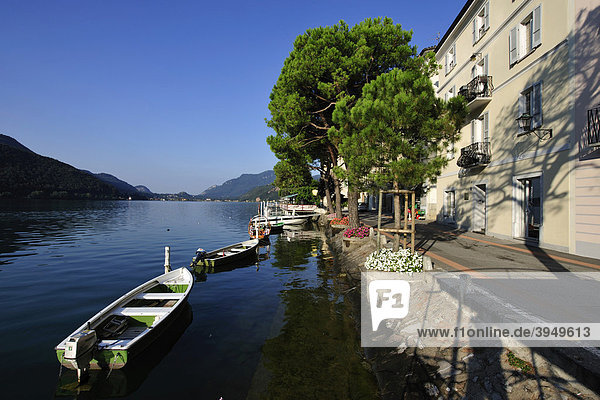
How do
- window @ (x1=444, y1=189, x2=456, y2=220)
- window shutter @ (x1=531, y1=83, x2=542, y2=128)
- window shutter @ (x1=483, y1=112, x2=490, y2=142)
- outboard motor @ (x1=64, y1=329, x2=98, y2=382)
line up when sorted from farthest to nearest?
window @ (x1=444, y1=189, x2=456, y2=220)
window shutter @ (x1=483, y1=112, x2=490, y2=142)
window shutter @ (x1=531, y1=83, x2=542, y2=128)
outboard motor @ (x1=64, y1=329, x2=98, y2=382)

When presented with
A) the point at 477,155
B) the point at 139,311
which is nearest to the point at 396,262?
the point at 139,311

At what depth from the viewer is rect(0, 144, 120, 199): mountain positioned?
374 ft

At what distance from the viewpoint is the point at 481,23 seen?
58.1 ft

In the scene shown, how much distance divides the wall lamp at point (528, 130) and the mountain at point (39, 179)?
15652 cm

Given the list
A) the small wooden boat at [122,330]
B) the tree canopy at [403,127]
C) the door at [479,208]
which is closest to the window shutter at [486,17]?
the door at [479,208]

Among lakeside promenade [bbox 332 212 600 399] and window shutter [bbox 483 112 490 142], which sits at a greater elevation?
window shutter [bbox 483 112 490 142]

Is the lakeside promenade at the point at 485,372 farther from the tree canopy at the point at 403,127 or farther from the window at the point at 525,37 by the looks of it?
the window at the point at 525,37

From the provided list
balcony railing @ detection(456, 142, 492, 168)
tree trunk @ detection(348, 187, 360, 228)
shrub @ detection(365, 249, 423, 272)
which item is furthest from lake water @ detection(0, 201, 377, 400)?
balcony railing @ detection(456, 142, 492, 168)

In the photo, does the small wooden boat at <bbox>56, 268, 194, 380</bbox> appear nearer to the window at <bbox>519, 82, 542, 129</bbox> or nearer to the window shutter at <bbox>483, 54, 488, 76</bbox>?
the window at <bbox>519, 82, 542, 129</bbox>

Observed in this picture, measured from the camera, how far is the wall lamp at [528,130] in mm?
11767

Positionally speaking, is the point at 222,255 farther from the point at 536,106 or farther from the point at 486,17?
the point at 486,17

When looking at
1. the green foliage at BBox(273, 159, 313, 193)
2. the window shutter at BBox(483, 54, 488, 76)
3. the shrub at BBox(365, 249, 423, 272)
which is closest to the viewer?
the shrub at BBox(365, 249, 423, 272)

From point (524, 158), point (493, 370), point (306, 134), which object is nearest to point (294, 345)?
point (493, 370)

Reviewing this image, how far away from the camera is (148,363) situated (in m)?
7.19
